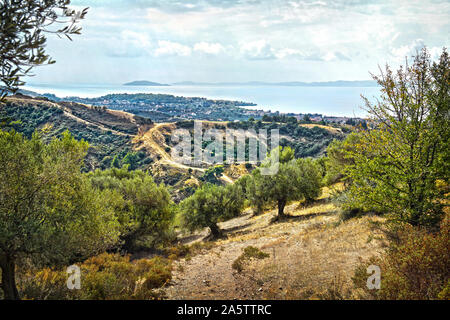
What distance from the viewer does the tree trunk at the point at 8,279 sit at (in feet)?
18.8

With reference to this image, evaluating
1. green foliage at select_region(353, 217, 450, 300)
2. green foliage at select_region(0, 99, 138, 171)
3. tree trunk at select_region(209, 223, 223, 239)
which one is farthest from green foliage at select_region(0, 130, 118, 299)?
green foliage at select_region(0, 99, 138, 171)

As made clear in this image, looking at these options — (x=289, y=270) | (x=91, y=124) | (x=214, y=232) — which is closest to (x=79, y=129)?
(x=91, y=124)

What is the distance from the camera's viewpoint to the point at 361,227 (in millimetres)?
13250

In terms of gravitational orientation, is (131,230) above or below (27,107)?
below

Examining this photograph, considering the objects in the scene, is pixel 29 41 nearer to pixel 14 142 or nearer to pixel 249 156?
pixel 14 142

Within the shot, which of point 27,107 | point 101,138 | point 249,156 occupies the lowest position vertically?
point 249,156

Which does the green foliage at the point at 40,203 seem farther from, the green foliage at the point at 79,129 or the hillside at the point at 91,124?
the green foliage at the point at 79,129

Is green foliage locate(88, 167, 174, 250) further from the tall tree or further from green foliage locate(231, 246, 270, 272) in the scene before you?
green foliage locate(231, 246, 270, 272)

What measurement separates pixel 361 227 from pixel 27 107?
119 meters

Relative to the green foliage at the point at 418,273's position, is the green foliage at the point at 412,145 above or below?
above

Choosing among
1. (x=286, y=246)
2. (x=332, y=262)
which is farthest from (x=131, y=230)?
(x=332, y=262)

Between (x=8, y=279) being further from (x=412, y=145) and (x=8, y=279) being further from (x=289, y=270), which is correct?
(x=412, y=145)

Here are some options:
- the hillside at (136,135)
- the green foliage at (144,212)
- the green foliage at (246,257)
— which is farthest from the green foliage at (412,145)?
the hillside at (136,135)

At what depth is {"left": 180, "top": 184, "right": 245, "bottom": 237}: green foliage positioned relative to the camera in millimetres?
24156
